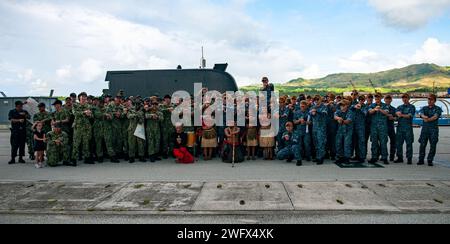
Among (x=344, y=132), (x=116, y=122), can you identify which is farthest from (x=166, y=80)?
(x=344, y=132)

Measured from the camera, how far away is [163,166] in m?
7.88

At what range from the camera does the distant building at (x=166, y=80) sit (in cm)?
1114

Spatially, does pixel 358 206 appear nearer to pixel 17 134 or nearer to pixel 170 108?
pixel 170 108

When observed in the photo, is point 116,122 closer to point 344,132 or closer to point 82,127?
point 82,127

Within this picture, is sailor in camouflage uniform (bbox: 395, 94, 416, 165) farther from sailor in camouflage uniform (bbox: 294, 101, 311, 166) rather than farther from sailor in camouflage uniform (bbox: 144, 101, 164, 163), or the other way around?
sailor in camouflage uniform (bbox: 144, 101, 164, 163)

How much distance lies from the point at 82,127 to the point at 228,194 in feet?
16.0

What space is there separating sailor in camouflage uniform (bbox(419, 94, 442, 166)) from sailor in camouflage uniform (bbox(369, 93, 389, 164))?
2.65 feet

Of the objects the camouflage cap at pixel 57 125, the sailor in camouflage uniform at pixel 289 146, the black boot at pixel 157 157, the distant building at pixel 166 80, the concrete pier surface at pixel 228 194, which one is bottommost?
the concrete pier surface at pixel 228 194

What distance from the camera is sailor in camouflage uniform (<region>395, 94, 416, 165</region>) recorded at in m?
7.88

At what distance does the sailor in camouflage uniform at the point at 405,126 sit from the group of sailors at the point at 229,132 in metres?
0.02

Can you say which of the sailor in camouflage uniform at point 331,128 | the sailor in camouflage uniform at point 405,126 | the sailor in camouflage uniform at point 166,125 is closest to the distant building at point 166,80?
the sailor in camouflage uniform at point 166,125

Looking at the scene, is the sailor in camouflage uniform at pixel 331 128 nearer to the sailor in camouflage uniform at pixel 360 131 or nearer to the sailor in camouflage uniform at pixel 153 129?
the sailor in camouflage uniform at pixel 360 131
